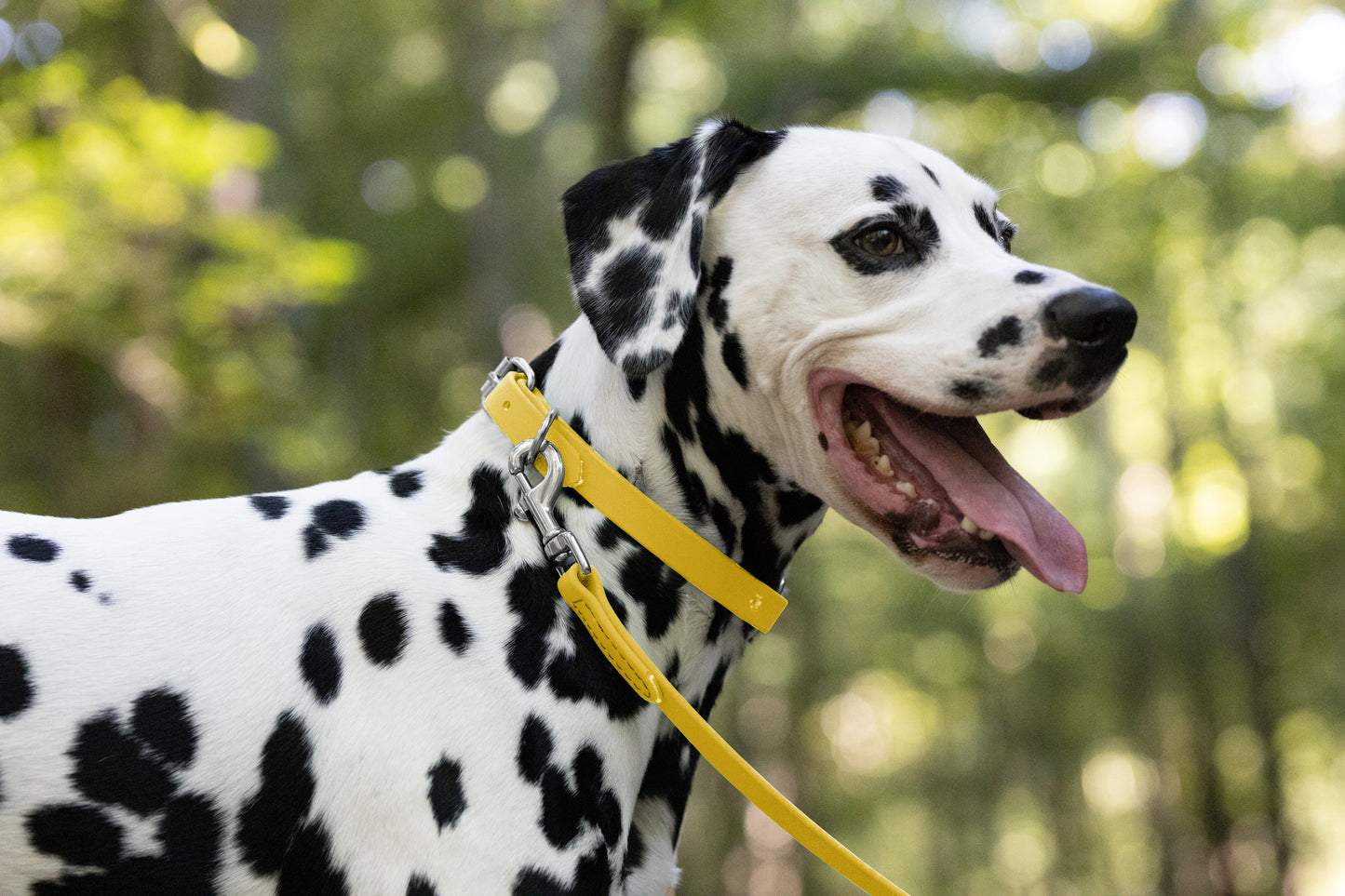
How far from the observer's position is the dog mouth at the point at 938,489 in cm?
245

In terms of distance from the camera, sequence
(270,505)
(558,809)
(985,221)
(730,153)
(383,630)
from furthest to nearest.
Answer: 1. (985,221)
2. (730,153)
3. (270,505)
4. (383,630)
5. (558,809)

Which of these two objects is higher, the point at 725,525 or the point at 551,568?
the point at 551,568

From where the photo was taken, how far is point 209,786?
6.91 ft

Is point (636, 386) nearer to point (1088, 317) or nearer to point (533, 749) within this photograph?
point (533, 749)

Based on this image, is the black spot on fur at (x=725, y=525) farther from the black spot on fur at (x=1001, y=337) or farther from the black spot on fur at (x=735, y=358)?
the black spot on fur at (x=1001, y=337)

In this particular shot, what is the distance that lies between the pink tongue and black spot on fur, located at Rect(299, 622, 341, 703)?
1389 millimetres

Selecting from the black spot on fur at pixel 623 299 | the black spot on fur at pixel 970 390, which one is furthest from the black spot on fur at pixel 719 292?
the black spot on fur at pixel 970 390

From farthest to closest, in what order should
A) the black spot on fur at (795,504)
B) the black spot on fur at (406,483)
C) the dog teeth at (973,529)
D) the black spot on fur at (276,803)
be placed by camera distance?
the black spot on fur at (795,504) < the black spot on fur at (406,483) < the dog teeth at (973,529) < the black spot on fur at (276,803)

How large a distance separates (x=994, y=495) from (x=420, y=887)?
154 centimetres

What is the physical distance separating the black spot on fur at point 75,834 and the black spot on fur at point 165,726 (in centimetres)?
16

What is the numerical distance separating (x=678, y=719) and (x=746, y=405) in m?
Result: 0.77

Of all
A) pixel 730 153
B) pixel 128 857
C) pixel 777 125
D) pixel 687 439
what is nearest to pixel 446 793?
pixel 128 857

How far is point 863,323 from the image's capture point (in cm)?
248

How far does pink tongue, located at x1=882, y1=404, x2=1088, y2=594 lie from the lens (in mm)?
2449
